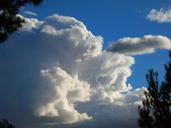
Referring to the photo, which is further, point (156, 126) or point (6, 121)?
point (156, 126)

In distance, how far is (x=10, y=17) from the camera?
21.5m

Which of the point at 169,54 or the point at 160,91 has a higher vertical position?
the point at 169,54

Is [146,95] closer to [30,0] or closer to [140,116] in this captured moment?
[140,116]

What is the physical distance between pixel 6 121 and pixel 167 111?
12.9 metres

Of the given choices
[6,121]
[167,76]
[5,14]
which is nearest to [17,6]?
[5,14]

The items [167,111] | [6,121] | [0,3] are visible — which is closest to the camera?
[6,121]

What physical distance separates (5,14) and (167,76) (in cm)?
1201

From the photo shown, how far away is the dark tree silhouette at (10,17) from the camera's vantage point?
21.0m

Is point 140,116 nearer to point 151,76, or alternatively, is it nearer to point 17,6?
point 151,76

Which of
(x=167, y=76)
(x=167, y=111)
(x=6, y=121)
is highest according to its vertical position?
(x=167, y=76)

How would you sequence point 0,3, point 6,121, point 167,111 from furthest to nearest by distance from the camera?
1. point 167,111
2. point 0,3
3. point 6,121

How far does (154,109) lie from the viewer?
99.9ft

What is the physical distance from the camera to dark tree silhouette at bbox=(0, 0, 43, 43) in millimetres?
20969

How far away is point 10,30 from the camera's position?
2116 cm
